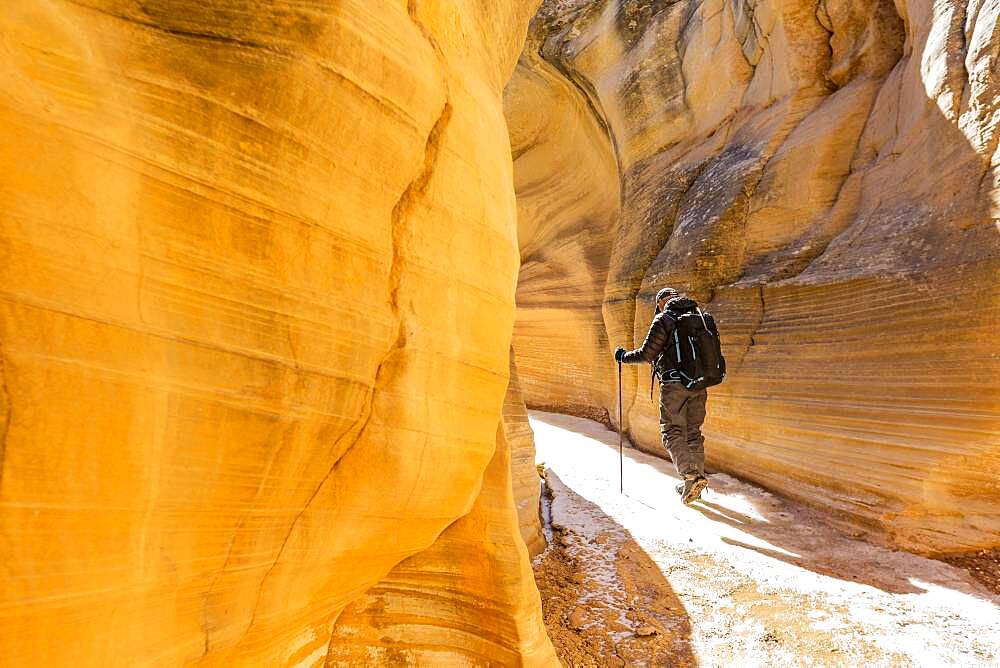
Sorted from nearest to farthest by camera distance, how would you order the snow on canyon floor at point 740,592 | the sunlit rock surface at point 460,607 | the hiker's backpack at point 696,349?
the sunlit rock surface at point 460,607
the snow on canyon floor at point 740,592
the hiker's backpack at point 696,349

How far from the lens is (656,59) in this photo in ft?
24.7

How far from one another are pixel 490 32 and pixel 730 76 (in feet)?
18.0

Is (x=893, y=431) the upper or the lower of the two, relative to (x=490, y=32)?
lower

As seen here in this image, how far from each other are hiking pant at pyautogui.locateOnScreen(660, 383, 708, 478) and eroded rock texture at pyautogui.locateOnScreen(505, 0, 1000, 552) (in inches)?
23.3

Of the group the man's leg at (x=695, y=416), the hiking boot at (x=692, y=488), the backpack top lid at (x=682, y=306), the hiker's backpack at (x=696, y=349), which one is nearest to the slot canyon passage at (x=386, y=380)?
the hiking boot at (x=692, y=488)

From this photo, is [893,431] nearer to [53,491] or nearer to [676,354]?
[676,354]

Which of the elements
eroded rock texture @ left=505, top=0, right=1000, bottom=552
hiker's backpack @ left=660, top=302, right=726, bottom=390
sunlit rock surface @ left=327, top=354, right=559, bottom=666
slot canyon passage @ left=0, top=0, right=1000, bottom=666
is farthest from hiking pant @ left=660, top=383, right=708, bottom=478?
sunlit rock surface @ left=327, top=354, right=559, bottom=666

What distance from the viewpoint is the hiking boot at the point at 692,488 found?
4.37 m

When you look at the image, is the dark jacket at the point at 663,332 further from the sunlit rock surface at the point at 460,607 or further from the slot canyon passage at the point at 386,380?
the sunlit rock surface at the point at 460,607

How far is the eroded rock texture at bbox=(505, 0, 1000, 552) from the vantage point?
3.58m

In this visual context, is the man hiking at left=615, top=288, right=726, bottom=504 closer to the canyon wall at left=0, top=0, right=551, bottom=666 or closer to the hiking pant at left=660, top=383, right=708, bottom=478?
the hiking pant at left=660, top=383, right=708, bottom=478

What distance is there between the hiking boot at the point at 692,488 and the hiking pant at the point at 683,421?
19 cm

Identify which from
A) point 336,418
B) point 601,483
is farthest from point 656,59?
point 336,418

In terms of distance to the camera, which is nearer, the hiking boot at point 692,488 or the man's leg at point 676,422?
the hiking boot at point 692,488
